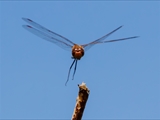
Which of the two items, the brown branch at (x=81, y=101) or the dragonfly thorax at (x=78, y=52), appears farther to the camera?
the dragonfly thorax at (x=78, y=52)

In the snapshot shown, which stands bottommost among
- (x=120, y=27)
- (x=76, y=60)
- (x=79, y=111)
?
(x=79, y=111)

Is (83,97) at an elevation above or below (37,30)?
below

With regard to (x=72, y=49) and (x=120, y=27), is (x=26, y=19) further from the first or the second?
(x=120, y=27)

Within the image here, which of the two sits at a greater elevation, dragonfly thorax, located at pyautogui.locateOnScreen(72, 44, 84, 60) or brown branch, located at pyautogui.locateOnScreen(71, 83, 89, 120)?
dragonfly thorax, located at pyautogui.locateOnScreen(72, 44, 84, 60)

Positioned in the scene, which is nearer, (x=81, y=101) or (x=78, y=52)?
(x=81, y=101)

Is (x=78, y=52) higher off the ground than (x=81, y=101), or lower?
higher

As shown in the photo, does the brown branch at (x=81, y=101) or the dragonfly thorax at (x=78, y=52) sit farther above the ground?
the dragonfly thorax at (x=78, y=52)

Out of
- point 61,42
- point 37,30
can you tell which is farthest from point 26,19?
point 61,42

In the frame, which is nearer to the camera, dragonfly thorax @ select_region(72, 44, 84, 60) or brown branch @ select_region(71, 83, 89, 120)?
brown branch @ select_region(71, 83, 89, 120)
